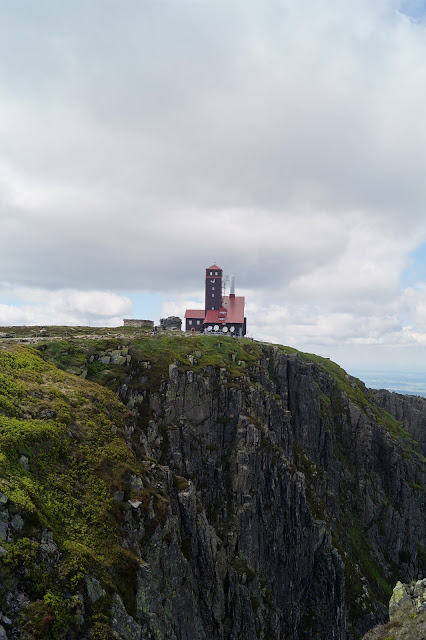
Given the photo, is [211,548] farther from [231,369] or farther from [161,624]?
[231,369]

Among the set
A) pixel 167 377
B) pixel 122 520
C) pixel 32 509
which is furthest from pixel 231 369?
pixel 32 509

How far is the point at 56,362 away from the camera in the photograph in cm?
5462

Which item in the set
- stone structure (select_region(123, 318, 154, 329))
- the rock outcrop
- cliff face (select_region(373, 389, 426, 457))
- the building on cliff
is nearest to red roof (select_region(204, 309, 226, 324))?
the building on cliff

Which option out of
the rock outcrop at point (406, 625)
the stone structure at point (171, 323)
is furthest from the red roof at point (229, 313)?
the rock outcrop at point (406, 625)

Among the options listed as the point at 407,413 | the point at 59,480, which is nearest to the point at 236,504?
the point at 59,480

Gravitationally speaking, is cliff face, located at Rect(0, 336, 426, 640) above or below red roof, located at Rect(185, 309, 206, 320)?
below

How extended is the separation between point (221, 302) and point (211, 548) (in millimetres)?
79852

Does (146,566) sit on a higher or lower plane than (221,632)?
higher

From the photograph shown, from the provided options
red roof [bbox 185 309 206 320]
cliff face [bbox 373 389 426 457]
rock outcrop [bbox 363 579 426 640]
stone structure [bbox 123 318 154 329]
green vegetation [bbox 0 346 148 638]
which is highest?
red roof [bbox 185 309 206 320]

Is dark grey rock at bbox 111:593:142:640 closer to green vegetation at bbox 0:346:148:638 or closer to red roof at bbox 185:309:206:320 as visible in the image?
green vegetation at bbox 0:346:148:638

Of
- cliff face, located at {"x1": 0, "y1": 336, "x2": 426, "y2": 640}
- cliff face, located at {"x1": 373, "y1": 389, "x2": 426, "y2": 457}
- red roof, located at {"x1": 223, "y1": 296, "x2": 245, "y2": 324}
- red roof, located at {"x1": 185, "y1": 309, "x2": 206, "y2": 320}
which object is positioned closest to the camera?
cliff face, located at {"x1": 0, "y1": 336, "x2": 426, "y2": 640}

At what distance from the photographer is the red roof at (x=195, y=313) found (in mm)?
120069

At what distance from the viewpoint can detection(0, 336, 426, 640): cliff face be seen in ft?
94.9

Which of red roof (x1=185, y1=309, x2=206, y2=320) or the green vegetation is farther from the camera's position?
red roof (x1=185, y1=309, x2=206, y2=320)
